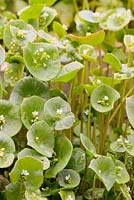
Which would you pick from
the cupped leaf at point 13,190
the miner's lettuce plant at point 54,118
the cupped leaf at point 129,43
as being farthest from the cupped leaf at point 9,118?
the cupped leaf at point 129,43

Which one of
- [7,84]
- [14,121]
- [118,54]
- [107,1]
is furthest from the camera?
[107,1]

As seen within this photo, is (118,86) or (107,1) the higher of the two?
(118,86)

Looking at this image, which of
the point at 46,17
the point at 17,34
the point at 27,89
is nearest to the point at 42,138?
the point at 27,89

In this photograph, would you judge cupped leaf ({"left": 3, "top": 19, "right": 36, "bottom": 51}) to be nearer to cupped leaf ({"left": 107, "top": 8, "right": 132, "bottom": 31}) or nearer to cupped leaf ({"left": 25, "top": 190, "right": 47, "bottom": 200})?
cupped leaf ({"left": 107, "top": 8, "right": 132, "bottom": 31})

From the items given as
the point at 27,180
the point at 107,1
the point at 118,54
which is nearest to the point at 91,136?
the point at 118,54

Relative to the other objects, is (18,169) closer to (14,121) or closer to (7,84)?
(14,121)
